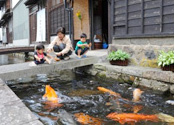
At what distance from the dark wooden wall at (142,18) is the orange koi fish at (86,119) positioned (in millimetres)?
3477

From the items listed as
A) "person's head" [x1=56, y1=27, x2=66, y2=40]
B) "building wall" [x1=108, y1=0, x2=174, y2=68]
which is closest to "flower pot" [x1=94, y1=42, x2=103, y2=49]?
"building wall" [x1=108, y1=0, x2=174, y2=68]

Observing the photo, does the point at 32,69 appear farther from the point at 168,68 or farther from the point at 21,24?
the point at 21,24

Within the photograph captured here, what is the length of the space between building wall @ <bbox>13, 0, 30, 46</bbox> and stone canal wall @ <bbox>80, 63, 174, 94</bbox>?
1590cm

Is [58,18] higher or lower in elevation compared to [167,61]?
higher

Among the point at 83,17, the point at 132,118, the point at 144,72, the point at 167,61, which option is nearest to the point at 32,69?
the point at 144,72

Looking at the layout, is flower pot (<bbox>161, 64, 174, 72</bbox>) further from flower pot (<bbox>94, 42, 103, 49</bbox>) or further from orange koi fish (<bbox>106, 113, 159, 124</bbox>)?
flower pot (<bbox>94, 42, 103, 49</bbox>)

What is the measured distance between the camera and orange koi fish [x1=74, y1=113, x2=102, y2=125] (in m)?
3.00

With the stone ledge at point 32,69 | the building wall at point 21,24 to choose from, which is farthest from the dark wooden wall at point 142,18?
the building wall at point 21,24

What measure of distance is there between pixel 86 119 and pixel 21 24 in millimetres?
21518

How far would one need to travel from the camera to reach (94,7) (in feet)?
33.0

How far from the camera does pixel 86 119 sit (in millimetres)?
3148

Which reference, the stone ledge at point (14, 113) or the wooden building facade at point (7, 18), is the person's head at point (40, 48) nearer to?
the stone ledge at point (14, 113)

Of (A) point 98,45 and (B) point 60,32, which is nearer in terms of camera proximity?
(B) point 60,32

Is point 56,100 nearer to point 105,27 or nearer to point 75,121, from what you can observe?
point 75,121
